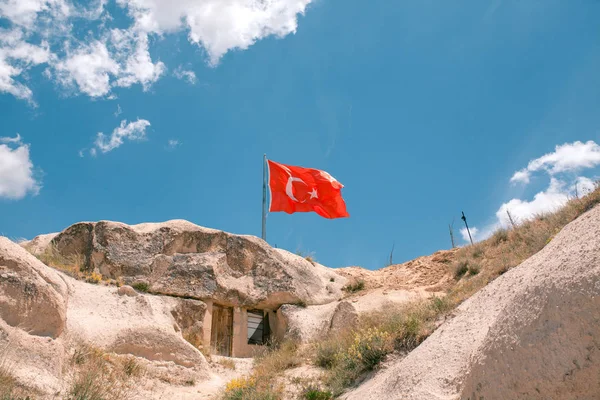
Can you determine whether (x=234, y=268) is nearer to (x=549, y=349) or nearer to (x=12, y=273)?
(x=12, y=273)

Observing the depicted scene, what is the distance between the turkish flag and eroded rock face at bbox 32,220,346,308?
312 cm

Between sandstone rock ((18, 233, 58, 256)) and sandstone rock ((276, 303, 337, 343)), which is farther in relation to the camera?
sandstone rock ((18, 233, 58, 256))

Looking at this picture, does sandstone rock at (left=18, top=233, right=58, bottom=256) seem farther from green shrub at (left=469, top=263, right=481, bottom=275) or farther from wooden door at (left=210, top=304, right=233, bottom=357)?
green shrub at (left=469, top=263, right=481, bottom=275)

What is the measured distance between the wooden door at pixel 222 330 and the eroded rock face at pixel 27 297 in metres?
5.38

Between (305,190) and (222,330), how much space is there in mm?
6486

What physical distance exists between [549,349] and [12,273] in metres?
7.40

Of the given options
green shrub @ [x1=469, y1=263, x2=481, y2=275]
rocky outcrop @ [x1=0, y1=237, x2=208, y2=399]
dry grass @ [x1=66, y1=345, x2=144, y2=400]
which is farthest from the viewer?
green shrub @ [x1=469, y1=263, x2=481, y2=275]

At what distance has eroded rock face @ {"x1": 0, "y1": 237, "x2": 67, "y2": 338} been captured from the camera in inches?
295

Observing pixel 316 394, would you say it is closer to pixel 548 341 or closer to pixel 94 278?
pixel 548 341

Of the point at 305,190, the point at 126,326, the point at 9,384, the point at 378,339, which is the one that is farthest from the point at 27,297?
the point at 305,190

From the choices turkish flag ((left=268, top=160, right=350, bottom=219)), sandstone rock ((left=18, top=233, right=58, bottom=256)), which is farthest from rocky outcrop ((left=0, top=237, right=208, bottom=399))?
turkish flag ((left=268, top=160, right=350, bottom=219))

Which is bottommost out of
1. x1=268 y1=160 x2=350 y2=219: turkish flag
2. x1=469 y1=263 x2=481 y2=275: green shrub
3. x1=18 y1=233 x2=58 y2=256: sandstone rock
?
x1=469 y1=263 x2=481 y2=275: green shrub

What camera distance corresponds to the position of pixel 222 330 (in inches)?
534

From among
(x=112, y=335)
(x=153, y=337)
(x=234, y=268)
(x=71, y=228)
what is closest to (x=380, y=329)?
(x=153, y=337)
